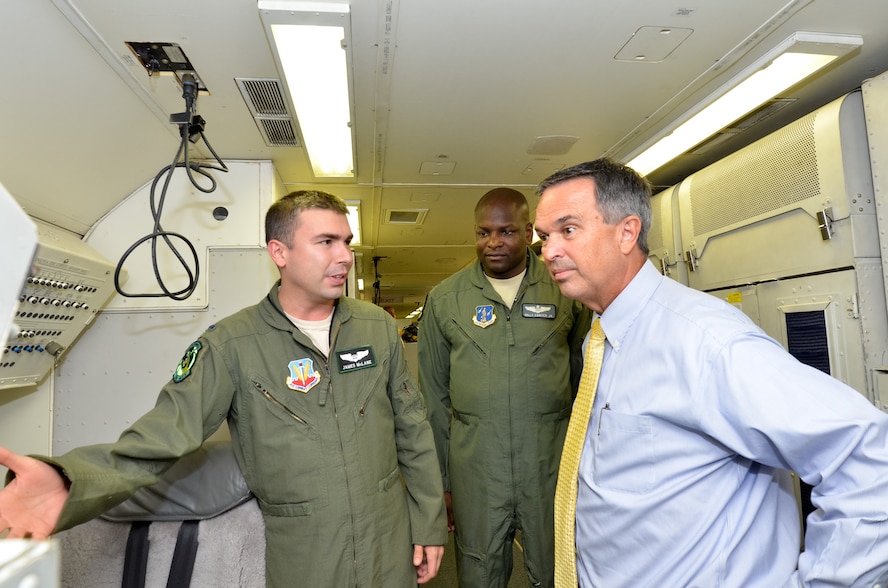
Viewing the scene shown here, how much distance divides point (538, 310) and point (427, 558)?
1.09m

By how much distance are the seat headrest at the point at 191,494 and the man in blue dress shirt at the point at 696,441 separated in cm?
113

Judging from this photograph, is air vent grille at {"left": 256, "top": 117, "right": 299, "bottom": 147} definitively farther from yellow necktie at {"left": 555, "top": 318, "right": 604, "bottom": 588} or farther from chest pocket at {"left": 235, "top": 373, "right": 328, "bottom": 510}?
yellow necktie at {"left": 555, "top": 318, "right": 604, "bottom": 588}

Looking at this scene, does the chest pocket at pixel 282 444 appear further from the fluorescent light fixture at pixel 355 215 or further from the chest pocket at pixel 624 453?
the fluorescent light fixture at pixel 355 215

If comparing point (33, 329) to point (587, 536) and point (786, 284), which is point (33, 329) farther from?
point (786, 284)

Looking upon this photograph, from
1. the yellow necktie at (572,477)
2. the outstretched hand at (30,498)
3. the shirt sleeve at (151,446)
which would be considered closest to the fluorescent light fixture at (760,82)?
the yellow necktie at (572,477)

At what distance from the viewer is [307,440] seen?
4.96 ft

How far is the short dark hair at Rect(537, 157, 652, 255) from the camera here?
1319mm

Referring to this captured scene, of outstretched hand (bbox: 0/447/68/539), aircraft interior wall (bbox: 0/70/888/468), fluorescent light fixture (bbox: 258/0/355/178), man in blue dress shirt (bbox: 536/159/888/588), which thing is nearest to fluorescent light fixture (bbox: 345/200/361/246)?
aircraft interior wall (bbox: 0/70/888/468)

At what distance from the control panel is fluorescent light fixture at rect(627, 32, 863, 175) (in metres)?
2.81

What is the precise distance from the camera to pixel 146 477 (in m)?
1.26

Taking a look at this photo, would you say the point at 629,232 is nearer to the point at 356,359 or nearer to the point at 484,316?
the point at 356,359

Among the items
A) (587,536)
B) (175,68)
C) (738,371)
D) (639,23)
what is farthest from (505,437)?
(175,68)

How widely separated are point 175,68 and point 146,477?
150 centimetres

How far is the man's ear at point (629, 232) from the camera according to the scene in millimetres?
1317
